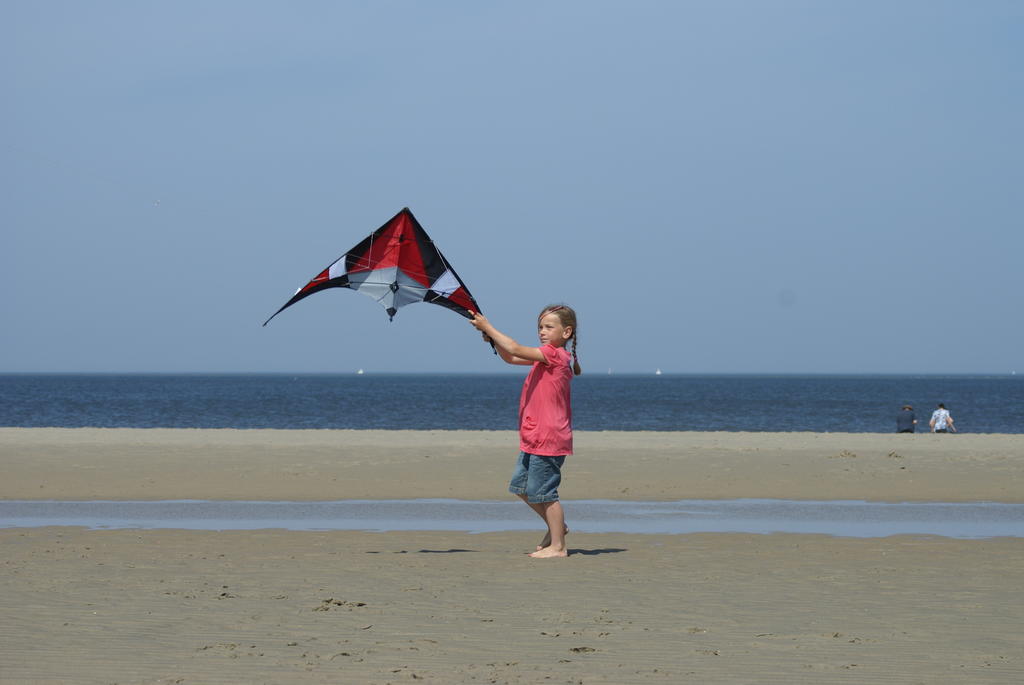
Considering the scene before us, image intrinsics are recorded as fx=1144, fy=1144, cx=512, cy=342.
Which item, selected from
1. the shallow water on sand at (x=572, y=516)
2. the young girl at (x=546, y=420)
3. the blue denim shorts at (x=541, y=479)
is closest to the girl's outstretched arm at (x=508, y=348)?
the young girl at (x=546, y=420)

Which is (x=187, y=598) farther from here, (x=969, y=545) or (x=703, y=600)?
(x=969, y=545)

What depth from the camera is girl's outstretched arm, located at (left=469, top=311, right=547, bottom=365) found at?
296 inches

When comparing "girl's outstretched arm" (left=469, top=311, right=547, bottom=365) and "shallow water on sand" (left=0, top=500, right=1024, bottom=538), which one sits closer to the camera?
"girl's outstretched arm" (left=469, top=311, right=547, bottom=365)

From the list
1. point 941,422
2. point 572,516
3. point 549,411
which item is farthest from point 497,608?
point 941,422

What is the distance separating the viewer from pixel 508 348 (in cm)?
752

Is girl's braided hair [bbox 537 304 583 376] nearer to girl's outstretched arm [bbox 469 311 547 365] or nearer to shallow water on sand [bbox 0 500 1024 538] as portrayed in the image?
girl's outstretched arm [bbox 469 311 547 365]

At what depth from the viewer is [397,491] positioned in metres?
13.7

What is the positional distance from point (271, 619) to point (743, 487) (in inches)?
380

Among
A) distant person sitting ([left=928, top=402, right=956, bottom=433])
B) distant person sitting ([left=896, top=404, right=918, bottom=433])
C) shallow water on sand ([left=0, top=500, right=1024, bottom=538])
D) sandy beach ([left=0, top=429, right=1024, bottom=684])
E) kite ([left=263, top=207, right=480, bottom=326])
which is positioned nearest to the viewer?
sandy beach ([left=0, top=429, right=1024, bottom=684])

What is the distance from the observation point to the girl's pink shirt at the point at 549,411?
7750 millimetres

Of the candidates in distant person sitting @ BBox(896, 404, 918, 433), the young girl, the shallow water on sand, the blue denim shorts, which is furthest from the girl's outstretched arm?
distant person sitting @ BBox(896, 404, 918, 433)

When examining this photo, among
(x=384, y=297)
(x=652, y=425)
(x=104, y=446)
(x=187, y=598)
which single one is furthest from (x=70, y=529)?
(x=652, y=425)

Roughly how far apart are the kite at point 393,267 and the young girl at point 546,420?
42.8 inches

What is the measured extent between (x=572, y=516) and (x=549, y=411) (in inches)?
146
